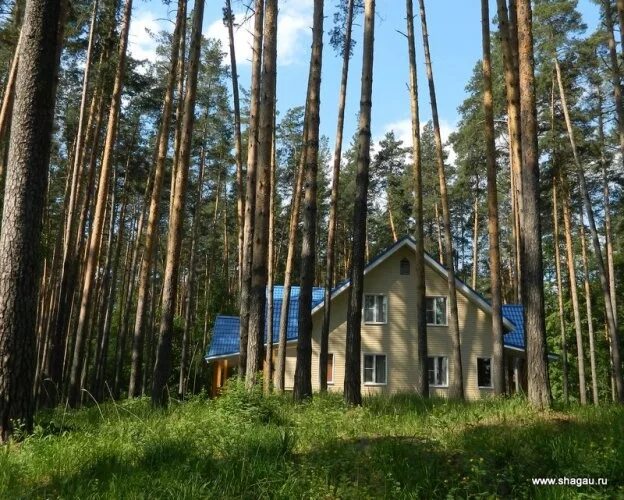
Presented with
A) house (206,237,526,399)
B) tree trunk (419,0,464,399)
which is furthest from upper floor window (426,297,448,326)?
tree trunk (419,0,464,399)

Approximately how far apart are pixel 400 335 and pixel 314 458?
19384mm

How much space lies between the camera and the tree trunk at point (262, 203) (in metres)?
10.4

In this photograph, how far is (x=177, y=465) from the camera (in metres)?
5.14

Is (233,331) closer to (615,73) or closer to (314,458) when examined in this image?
(615,73)

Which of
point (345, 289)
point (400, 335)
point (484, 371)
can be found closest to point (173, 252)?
point (345, 289)

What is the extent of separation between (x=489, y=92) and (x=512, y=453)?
12.1 m

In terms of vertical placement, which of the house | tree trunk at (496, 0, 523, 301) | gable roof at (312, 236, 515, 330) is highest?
tree trunk at (496, 0, 523, 301)

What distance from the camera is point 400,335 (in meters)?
24.4

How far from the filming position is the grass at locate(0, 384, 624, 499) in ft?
15.4

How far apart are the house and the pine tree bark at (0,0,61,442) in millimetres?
17349

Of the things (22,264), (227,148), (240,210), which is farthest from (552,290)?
(22,264)

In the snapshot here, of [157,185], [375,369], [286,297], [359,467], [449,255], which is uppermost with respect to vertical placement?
[157,185]

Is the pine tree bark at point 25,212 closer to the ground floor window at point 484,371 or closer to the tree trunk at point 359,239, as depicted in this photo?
the tree trunk at point 359,239

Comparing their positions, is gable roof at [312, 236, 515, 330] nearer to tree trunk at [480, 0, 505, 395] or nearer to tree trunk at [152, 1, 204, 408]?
tree trunk at [480, 0, 505, 395]
